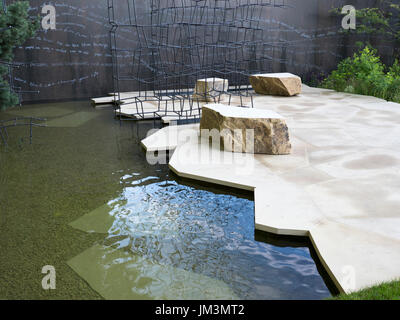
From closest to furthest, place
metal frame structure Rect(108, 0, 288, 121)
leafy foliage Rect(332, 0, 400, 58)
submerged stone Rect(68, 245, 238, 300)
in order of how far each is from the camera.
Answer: submerged stone Rect(68, 245, 238, 300) < metal frame structure Rect(108, 0, 288, 121) < leafy foliage Rect(332, 0, 400, 58)

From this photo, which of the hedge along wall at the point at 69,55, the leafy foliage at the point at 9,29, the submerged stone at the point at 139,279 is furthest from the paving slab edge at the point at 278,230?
the hedge along wall at the point at 69,55

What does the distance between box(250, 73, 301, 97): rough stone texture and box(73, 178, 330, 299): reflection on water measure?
197 inches

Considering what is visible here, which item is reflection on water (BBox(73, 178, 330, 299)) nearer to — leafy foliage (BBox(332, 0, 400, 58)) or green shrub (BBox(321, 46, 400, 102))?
green shrub (BBox(321, 46, 400, 102))

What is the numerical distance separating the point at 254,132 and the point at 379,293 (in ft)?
8.00

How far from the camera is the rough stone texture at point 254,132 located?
3.98m

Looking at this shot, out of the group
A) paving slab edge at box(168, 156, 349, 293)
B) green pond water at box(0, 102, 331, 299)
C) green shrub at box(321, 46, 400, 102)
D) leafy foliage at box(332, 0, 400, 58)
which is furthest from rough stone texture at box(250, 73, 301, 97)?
paving slab edge at box(168, 156, 349, 293)

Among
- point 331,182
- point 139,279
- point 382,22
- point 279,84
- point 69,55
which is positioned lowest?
point 139,279

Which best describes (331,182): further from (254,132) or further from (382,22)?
(382,22)

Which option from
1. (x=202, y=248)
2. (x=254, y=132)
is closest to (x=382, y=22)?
(x=254, y=132)

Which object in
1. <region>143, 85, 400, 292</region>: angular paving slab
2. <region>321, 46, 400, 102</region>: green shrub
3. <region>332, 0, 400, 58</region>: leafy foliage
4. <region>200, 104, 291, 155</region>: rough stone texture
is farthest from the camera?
<region>332, 0, 400, 58</region>: leafy foliage

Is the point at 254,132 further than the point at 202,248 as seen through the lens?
Yes

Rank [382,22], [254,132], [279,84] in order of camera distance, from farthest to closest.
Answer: [382,22]
[279,84]
[254,132]

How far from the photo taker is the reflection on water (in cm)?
202

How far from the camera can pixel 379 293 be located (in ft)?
5.90
